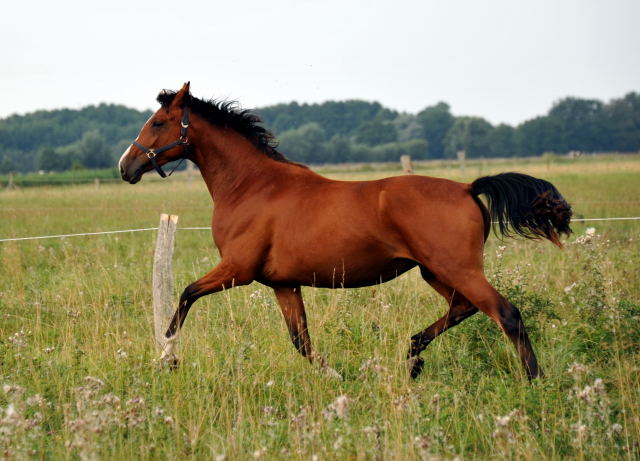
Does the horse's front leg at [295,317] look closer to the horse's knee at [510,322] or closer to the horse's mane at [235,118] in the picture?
the horse's mane at [235,118]

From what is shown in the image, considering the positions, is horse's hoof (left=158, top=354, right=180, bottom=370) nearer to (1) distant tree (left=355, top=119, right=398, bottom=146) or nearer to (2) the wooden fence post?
(2) the wooden fence post

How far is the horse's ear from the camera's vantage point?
574 cm

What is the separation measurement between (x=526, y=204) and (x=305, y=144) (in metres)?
62.9

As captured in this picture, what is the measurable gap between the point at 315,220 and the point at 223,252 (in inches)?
32.3

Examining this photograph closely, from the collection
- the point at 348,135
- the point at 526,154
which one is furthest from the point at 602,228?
the point at 526,154

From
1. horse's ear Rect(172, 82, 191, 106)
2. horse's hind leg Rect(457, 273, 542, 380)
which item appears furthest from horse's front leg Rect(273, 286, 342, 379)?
horse's ear Rect(172, 82, 191, 106)

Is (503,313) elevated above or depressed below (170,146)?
below

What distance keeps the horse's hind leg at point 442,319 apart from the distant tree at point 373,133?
76.1 m

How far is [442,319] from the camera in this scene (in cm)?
536

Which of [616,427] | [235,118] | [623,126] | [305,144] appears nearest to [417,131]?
[623,126]

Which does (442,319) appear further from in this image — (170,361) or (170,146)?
(170,146)

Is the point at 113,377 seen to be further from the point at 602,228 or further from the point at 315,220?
the point at 602,228

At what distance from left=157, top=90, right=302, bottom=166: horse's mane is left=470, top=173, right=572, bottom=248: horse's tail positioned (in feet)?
5.92

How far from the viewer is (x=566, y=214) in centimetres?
502
